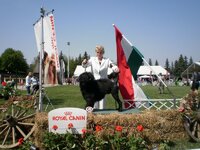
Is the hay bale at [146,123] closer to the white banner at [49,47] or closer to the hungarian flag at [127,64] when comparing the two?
the hungarian flag at [127,64]

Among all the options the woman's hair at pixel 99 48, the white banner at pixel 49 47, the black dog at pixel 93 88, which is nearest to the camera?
the black dog at pixel 93 88

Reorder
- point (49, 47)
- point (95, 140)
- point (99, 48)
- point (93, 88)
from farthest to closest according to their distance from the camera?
1. point (49, 47)
2. point (99, 48)
3. point (93, 88)
4. point (95, 140)

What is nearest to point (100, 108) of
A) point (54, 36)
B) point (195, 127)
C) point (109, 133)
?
point (109, 133)

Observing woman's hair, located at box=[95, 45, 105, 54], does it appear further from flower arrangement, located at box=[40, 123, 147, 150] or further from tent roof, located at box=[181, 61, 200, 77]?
tent roof, located at box=[181, 61, 200, 77]

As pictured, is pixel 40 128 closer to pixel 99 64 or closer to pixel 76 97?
pixel 99 64

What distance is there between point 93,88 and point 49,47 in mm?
3261

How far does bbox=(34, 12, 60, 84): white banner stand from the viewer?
27.6 feet

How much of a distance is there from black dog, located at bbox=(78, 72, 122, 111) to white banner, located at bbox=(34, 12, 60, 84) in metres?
2.74

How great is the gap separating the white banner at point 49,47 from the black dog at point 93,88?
2.74 m

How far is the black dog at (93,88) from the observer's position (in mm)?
5871

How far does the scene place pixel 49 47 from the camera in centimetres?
866

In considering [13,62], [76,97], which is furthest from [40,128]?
[13,62]

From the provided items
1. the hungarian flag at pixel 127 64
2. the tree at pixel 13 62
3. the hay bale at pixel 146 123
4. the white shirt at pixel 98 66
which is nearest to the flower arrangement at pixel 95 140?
the hay bale at pixel 146 123

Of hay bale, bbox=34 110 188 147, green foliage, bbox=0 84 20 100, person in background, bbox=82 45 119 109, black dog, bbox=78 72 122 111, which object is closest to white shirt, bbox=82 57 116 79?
person in background, bbox=82 45 119 109
